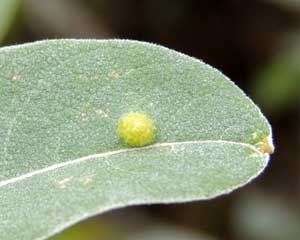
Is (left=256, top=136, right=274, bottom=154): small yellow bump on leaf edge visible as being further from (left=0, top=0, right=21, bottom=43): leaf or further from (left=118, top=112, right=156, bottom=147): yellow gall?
(left=0, top=0, right=21, bottom=43): leaf

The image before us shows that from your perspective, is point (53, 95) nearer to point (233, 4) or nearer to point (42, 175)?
point (42, 175)

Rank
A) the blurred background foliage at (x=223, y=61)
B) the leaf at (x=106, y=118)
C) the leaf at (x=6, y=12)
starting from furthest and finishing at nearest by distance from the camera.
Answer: the blurred background foliage at (x=223, y=61) → the leaf at (x=6, y=12) → the leaf at (x=106, y=118)

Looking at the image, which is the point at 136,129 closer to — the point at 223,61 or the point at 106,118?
the point at 106,118

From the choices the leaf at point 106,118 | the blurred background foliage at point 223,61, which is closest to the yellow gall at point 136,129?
the leaf at point 106,118

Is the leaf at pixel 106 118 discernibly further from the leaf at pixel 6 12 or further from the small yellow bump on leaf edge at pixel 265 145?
the leaf at pixel 6 12

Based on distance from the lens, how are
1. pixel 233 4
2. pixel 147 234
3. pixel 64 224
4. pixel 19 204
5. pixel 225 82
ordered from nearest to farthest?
pixel 64 224, pixel 19 204, pixel 225 82, pixel 147 234, pixel 233 4

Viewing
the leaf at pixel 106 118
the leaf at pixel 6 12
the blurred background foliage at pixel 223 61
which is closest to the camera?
the leaf at pixel 106 118

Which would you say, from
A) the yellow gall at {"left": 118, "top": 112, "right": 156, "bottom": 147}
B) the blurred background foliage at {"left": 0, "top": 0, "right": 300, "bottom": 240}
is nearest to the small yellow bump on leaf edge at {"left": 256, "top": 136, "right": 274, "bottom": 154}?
the yellow gall at {"left": 118, "top": 112, "right": 156, "bottom": 147}

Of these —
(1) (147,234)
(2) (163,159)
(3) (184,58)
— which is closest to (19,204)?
(2) (163,159)
